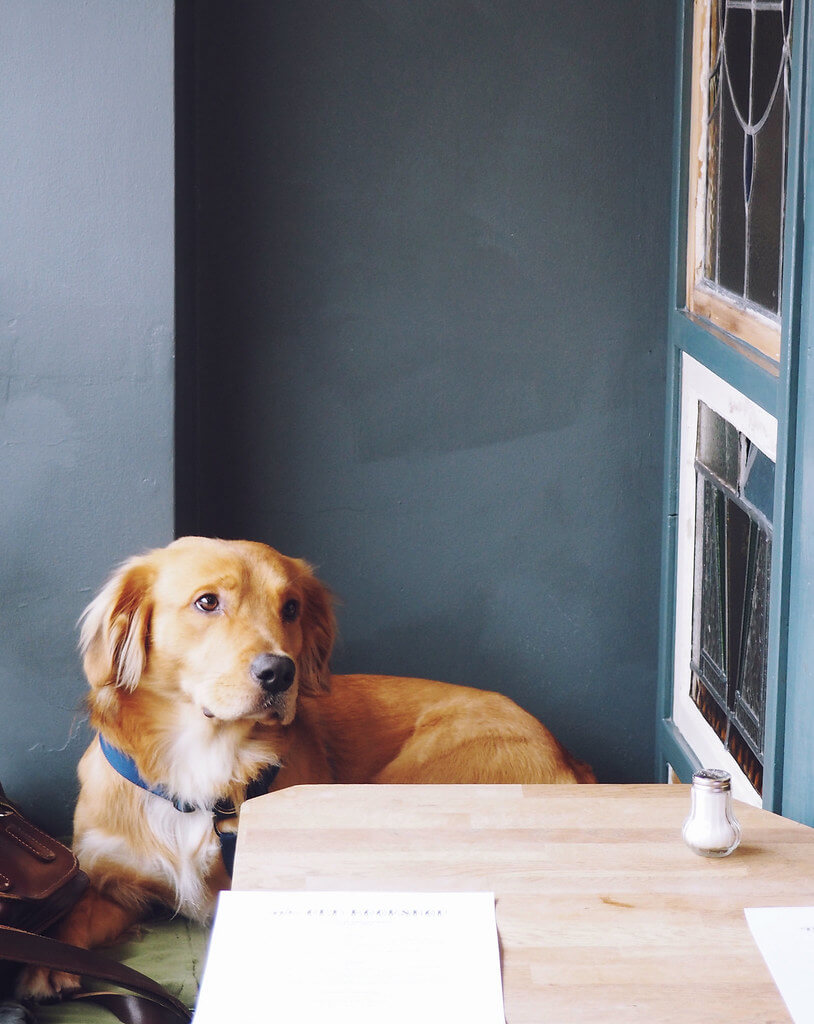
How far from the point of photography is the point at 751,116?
1973mm

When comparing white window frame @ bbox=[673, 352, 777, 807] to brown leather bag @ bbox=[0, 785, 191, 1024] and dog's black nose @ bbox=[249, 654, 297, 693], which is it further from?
brown leather bag @ bbox=[0, 785, 191, 1024]

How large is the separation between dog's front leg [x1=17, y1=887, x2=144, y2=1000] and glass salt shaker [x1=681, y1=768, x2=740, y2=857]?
1.08 meters

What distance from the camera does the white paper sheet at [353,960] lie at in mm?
1020

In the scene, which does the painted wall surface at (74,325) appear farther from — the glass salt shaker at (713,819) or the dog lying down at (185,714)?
the glass salt shaker at (713,819)

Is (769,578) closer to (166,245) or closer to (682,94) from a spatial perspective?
(682,94)

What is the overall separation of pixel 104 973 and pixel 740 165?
171 centimetres

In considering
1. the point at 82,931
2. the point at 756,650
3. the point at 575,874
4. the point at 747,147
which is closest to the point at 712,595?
the point at 756,650

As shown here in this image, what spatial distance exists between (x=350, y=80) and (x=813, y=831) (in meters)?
1.84

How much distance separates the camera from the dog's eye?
1908 mm

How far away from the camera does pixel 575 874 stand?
1.25 meters

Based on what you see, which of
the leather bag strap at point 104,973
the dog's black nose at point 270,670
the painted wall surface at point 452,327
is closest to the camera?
the leather bag strap at point 104,973

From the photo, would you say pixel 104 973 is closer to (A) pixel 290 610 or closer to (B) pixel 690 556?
(A) pixel 290 610

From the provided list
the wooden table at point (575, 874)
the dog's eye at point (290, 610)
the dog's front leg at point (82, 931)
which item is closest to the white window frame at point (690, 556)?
the wooden table at point (575, 874)

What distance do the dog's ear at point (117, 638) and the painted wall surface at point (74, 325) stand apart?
1.26 feet
